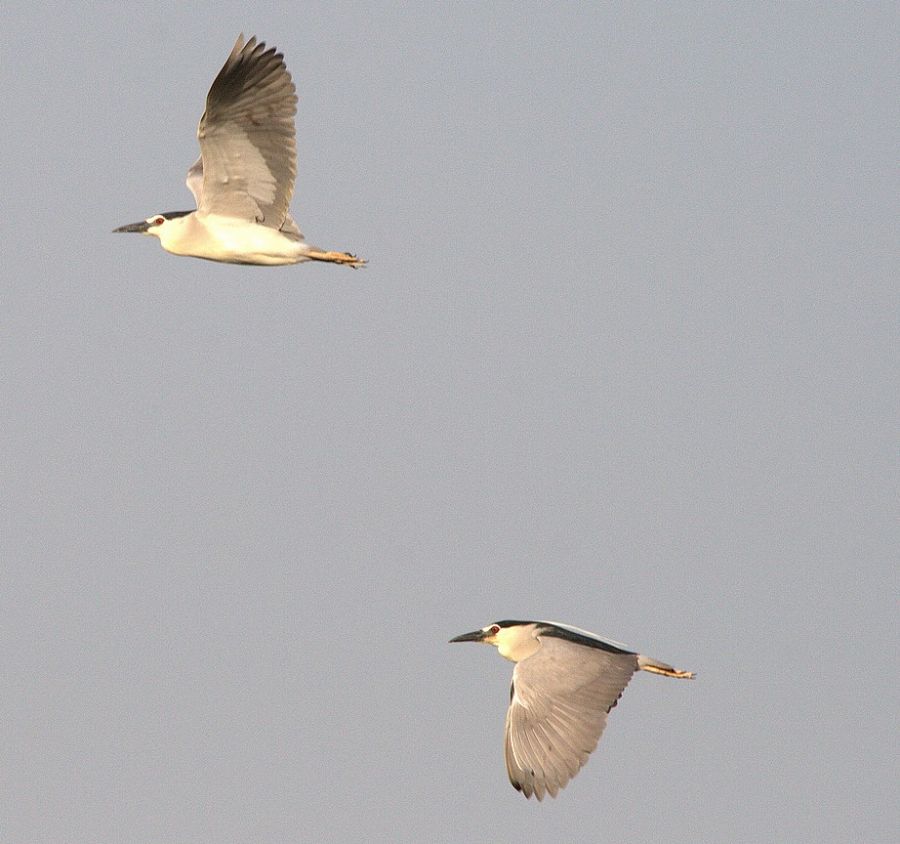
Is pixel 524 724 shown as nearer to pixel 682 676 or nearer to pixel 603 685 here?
pixel 603 685

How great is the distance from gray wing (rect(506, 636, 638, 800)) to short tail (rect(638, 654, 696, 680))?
81 cm

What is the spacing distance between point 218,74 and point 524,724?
6.85 m

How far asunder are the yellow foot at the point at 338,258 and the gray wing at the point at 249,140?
484 millimetres

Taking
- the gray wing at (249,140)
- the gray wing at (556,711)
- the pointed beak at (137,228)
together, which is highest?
the gray wing at (249,140)

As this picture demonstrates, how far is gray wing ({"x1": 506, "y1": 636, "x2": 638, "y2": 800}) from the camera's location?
22938 millimetres

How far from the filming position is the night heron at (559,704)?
23.0 metres

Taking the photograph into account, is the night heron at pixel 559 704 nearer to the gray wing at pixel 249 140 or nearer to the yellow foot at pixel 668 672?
the yellow foot at pixel 668 672

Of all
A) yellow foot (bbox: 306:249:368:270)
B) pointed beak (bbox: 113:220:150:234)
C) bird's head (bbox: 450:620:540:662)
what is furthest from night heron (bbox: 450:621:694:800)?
pointed beak (bbox: 113:220:150:234)

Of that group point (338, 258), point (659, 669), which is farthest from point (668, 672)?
point (338, 258)

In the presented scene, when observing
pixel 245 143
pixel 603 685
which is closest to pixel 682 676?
pixel 603 685

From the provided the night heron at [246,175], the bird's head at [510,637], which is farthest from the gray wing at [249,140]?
the bird's head at [510,637]

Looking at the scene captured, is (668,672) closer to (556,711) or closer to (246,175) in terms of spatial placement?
(556,711)

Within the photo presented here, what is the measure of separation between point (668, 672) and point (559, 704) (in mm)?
2498

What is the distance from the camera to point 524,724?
23.3m
